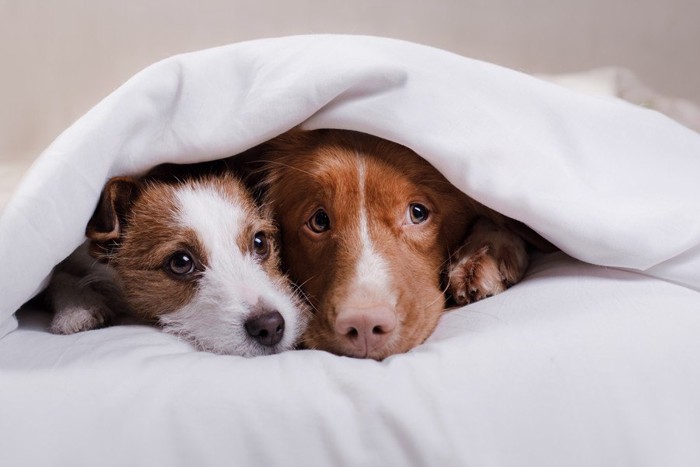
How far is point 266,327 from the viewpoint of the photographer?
1550mm

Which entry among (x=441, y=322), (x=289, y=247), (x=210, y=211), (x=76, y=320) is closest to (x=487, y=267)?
(x=441, y=322)

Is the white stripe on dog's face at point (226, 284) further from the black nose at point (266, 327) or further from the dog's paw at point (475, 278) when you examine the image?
the dog's paw at point (475, 278)

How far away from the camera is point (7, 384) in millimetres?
1258

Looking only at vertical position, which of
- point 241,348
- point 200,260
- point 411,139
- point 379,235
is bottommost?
point 241,348

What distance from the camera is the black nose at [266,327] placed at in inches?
61.1

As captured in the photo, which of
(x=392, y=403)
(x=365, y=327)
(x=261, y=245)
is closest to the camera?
(x=392, y=403)

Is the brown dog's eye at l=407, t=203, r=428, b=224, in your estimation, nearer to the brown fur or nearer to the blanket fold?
the blanket fold

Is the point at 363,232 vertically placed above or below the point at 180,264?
above

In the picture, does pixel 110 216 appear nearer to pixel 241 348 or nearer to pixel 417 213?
pixel 241 348

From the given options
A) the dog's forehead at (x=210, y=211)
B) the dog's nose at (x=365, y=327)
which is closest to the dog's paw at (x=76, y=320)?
the dog's forehead at (x=210, y=211)

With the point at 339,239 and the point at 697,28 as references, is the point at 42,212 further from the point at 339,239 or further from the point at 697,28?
the point at 697,28

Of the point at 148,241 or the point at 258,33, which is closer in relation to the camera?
the point at 148,241

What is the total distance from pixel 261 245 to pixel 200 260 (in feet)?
0.49

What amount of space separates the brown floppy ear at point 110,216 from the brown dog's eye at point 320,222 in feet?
1.31
